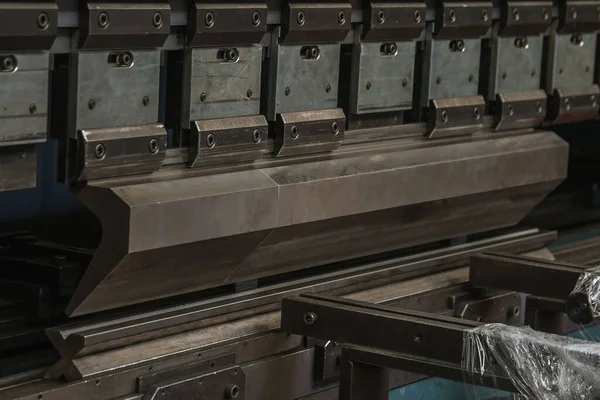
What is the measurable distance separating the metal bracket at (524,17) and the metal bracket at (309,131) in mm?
554

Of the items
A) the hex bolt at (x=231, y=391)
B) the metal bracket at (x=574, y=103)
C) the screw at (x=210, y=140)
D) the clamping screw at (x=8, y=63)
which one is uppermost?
the clamping screw at (x=8, y=63)

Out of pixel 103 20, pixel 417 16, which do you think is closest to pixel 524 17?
pixel 417 16

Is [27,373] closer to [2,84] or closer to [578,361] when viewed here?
[2,84]

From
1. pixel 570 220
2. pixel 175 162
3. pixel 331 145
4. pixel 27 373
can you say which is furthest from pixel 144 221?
pixel 570 220

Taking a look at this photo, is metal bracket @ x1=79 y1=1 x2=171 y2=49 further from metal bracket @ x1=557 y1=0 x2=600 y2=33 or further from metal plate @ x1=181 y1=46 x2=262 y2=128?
metal bracket @ x1=557 y1=0 x2=600 y2=33

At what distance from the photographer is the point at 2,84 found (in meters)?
1.58

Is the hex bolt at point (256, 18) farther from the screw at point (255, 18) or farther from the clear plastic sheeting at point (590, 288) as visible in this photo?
the clear plastic sheeting at point (590, 288)

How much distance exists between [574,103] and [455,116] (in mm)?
456

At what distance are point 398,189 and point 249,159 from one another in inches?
15.7

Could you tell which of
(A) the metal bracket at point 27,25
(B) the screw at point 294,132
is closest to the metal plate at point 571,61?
(B) the screw at point 294,132

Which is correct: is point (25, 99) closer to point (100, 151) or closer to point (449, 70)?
point (100, 151)

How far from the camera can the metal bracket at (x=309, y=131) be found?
6.72ft

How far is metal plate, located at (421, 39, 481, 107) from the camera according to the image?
239 cm

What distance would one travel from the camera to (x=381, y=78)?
2266mm
